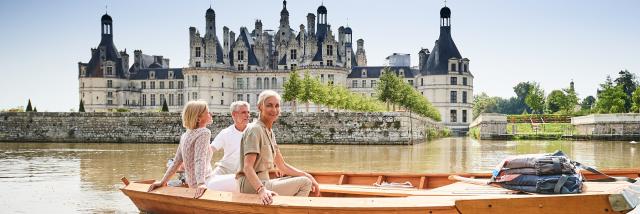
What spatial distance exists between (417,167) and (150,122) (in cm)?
2726

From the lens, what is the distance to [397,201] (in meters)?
6.02

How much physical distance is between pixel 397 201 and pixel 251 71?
7322 cm

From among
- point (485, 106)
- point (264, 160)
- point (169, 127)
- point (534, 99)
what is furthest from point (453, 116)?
point (264, 160)

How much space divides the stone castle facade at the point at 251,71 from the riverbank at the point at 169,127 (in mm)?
31376

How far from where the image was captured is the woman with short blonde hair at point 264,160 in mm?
5949

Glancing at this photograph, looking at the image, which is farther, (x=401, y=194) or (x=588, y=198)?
(x=401, y=194)

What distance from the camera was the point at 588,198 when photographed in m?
5.71

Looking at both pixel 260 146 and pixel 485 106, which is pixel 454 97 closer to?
pixel 485 106

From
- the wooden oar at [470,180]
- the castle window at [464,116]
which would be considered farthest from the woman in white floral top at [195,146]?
the castle window at [464,116]

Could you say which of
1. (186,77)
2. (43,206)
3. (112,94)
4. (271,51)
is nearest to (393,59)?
(271,51)

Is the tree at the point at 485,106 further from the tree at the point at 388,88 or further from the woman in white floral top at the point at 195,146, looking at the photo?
the woman in white floral top at the point at 195,146

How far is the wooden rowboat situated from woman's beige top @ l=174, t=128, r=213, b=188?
0.64ft

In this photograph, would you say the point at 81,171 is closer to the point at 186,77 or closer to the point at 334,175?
the point at 334,175

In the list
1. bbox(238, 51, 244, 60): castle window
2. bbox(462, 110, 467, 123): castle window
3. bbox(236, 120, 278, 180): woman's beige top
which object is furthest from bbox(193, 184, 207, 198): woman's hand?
bbox(462, 110, 467, 123): castle window
